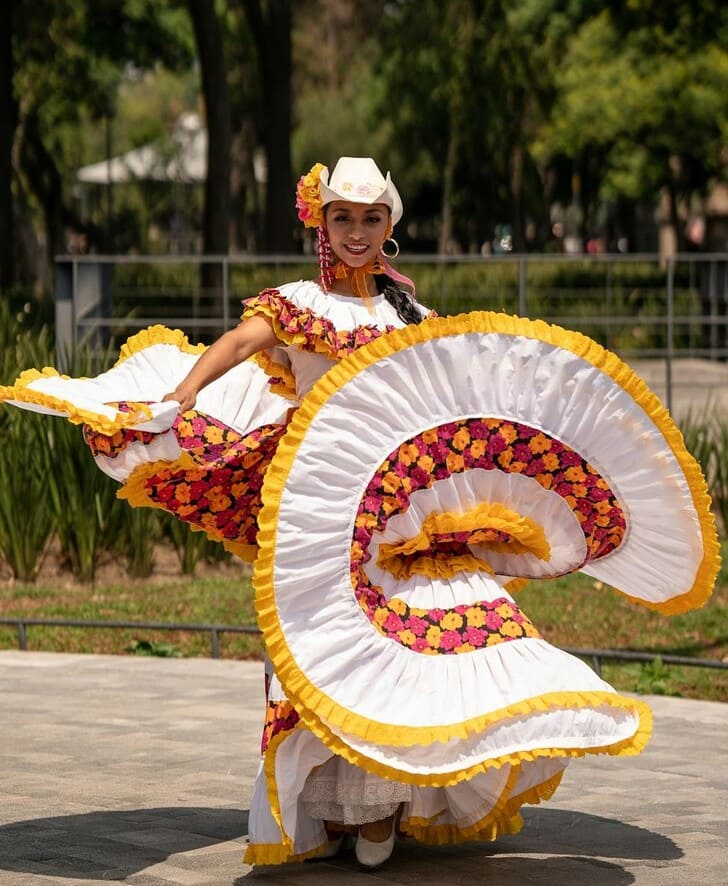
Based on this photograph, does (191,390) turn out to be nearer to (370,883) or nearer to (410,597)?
(410,597)

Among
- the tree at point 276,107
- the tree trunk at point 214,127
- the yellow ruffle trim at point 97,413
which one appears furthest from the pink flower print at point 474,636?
the tree at point 276,107

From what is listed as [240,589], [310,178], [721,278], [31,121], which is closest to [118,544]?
[240,589]

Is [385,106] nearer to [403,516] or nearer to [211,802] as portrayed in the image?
[211,802]

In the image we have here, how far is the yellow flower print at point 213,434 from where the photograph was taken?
18.5 feet

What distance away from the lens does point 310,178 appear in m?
5.61

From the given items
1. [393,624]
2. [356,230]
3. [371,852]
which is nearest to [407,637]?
[393,624]

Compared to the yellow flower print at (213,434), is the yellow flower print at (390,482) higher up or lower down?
lower down

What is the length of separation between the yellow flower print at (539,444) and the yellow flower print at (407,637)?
60 cm

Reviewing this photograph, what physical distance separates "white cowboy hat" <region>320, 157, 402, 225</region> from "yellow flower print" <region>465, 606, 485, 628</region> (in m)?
1.17

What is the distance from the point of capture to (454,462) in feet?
17.1

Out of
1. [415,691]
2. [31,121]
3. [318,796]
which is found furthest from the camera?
[31,121]

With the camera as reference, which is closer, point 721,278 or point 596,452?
point 596,452

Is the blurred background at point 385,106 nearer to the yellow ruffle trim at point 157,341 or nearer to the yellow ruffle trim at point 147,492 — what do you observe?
the yellow ruffle trim at point 157,341

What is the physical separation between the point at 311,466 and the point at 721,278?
14729 millimetres
